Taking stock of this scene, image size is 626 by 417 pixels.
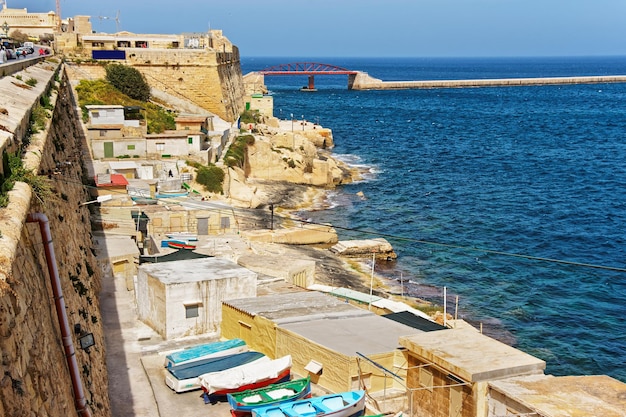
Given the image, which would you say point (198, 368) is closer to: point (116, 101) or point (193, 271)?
point (193, 271)

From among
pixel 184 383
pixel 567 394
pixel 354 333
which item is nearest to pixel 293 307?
pixel 354 333

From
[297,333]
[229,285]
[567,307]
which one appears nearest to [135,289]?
[229,285]

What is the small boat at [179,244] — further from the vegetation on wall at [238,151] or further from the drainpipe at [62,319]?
the vegetation on wall at [238,151]

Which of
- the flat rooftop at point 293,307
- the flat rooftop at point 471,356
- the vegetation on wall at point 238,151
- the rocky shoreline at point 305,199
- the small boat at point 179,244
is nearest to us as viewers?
the flat rooftop at point 471,356

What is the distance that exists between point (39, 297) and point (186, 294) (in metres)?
7.80

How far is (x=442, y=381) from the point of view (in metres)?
12.2

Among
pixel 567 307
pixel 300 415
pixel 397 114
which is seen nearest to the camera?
pixel 300 415

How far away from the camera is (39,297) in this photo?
311 inches

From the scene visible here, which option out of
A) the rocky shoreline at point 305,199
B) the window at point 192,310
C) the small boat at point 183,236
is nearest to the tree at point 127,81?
the rocky shoreline at point 305,199

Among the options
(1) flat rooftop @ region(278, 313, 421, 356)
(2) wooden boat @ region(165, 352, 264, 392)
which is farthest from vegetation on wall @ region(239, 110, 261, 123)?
(2) wooden boat @ region(165, 352, 264, 392)

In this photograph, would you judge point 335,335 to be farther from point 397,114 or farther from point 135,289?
point 397,114

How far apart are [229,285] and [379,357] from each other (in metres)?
4.34

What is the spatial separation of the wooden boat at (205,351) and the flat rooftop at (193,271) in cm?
158

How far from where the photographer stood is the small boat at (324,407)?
453 inches
